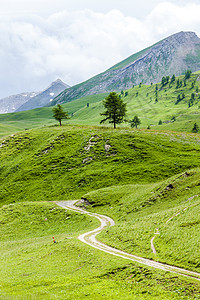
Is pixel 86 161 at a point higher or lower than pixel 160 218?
higher

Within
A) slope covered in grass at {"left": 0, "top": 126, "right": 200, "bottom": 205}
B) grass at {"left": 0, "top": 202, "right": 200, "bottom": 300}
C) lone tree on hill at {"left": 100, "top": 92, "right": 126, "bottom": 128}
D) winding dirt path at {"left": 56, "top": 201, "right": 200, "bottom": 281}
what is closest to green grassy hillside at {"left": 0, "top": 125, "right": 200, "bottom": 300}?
grass at {"left": 0, "top": 202, "right": 200, "bottom": 300}

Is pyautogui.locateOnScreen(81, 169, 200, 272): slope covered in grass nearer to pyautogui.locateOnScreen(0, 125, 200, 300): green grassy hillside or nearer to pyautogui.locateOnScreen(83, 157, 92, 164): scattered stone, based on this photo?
pyautogui.locateOnScreen(0, 125, 200, 300): green grassy hillside

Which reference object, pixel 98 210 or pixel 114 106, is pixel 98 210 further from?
pixel 114 106

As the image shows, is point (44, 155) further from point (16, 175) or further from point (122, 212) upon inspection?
point (122, 212)

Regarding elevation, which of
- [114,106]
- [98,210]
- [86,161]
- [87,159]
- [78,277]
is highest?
[114,106]

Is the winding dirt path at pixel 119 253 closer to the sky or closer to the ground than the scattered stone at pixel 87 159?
closer to the ground

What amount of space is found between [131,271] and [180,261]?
16.0 ft

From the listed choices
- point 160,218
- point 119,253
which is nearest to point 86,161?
point 160,218

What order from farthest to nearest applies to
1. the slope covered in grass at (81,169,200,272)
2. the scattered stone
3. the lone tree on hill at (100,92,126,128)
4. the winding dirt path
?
the lone tree on hill at (100,92,126,128)
the scattered stone
the slope covered in grass at (81,169,200,272)
the winding dirt path

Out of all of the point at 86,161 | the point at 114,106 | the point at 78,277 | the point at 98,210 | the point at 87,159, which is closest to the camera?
the point at 78,277

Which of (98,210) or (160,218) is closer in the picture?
→ (160,218)

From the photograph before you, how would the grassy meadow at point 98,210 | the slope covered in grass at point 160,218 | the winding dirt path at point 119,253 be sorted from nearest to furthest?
the winding dirt path at point 119,253, the grassy meadow at point 98,210, the slope covered in grass at point 160,218

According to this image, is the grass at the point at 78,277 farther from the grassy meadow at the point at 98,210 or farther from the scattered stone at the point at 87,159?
the scattered stone at the point at 87,159

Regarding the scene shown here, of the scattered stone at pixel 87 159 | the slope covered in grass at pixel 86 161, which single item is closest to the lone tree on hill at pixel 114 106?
the slope covered in grass at pixel 86 161
